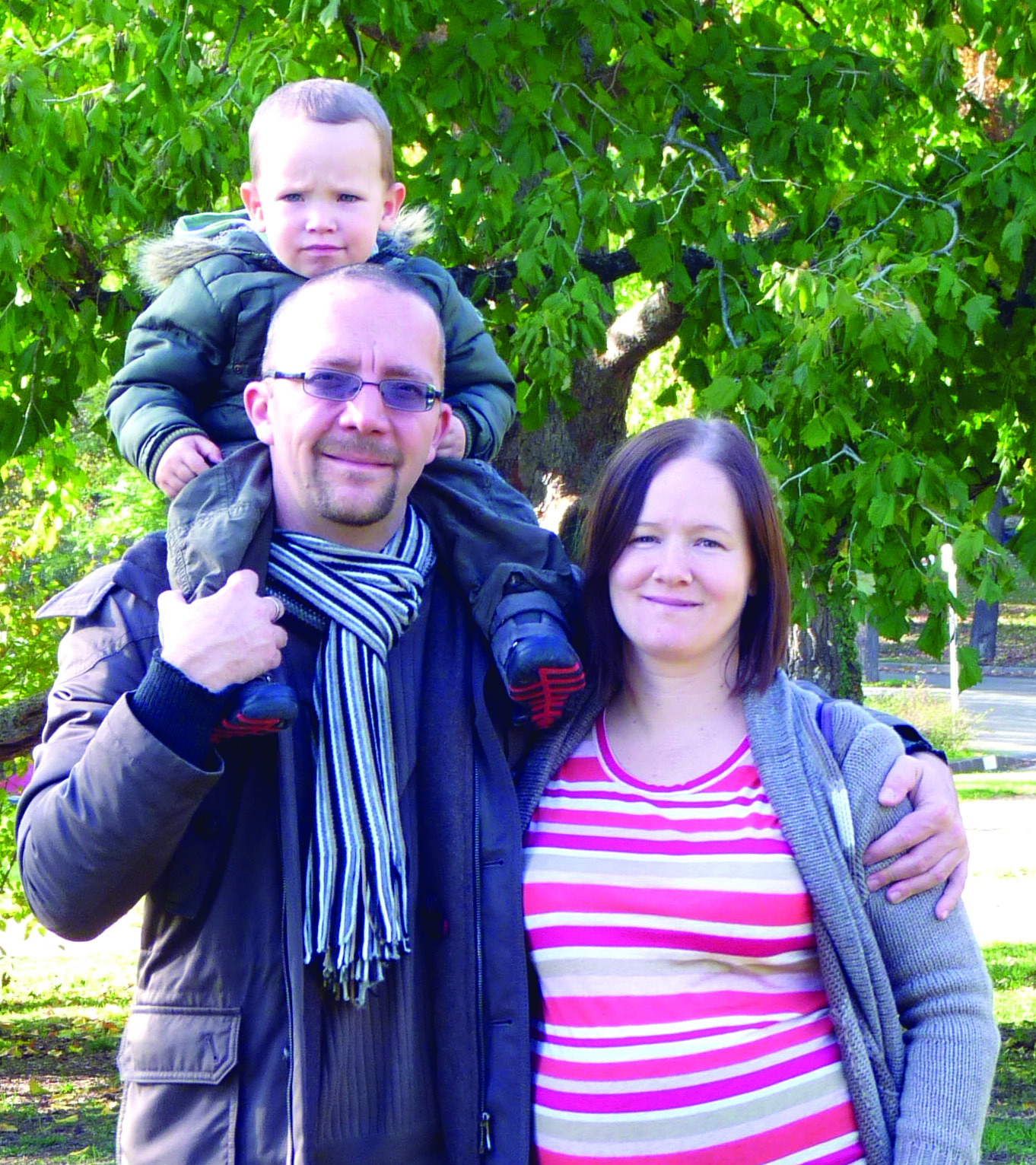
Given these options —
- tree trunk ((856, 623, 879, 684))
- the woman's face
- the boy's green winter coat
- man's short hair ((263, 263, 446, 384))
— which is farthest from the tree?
tree trunk ((856, 623, 879, 684))

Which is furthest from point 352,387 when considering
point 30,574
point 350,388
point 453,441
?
point 30,574

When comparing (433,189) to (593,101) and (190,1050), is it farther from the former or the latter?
(190,1050)

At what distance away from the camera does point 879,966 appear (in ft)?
7.26

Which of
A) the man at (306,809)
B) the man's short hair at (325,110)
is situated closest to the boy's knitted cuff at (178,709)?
the man at (306,809)

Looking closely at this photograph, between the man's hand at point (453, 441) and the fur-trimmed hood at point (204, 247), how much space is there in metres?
0.52

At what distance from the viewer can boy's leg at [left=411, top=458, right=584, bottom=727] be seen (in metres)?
2.23

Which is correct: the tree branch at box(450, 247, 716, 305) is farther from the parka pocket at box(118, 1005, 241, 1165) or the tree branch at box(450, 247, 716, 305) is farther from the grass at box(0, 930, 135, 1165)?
the parka pocket at box(118, 1005, 241, 1165)

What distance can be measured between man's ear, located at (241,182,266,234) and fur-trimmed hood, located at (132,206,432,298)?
17mm

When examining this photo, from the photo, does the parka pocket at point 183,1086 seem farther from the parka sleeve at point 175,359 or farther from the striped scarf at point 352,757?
the parka sleeve at point 175,359

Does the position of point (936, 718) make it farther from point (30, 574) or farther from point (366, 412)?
point (366, 412)

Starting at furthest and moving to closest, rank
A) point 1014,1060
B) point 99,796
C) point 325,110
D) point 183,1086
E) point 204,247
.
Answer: point 1014,1060, point 325,110, point 204,247, point 183,1086, point 99,796

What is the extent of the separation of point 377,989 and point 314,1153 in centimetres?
24

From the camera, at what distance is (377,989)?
213cm

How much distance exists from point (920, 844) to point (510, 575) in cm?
79
